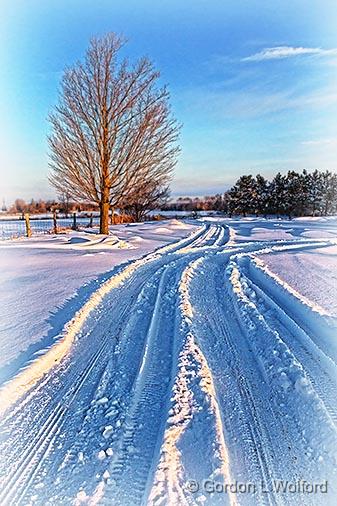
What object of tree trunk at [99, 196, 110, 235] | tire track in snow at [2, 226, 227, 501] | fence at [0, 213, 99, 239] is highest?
tree trunk at [99, 196, 110, 235]

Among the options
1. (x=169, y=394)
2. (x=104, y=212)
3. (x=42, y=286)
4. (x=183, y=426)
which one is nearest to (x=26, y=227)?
(x=104, y=212)

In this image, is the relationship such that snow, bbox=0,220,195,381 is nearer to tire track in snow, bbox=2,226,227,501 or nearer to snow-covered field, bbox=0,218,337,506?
snow-covered field, bbox=0,218,337,506

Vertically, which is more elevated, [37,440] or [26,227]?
[26,227]

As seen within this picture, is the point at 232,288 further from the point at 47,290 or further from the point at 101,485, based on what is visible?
the point at 101,485

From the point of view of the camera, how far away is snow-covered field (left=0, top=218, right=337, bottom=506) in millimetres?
1617

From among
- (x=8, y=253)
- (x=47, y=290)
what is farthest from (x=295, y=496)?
(x=8, y=253)

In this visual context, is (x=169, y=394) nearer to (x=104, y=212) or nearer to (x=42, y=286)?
(x=42, y=286)

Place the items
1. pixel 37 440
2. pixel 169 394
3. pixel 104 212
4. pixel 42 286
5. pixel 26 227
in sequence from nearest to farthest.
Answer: pixel 37 440
pixel 169 394
pixel 42 286
pixel 26 227
pixel 104 212

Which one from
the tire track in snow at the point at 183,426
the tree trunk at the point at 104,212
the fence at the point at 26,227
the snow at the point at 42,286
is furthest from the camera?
the fence at the point at 26,227

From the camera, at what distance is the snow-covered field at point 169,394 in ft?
5.31

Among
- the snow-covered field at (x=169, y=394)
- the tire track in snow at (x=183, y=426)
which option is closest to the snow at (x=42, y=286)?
the snow-covered field at (x=169, y=394)

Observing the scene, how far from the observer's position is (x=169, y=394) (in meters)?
2.32

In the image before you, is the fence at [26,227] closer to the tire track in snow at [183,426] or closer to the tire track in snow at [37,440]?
the tire track in snow at [37,440]

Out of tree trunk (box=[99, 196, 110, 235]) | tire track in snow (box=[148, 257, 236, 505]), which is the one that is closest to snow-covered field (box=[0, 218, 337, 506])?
tire track in snow (box=[148, 257, 236, 505])
